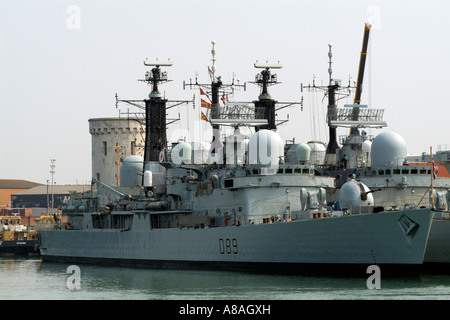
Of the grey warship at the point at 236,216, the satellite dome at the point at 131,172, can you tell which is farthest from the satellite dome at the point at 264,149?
the satellite dome at the point at 131,172

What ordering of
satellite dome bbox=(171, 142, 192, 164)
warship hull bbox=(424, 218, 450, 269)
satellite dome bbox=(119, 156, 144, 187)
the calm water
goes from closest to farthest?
the calm water < warship hull bbox=(424, 218, 450, 269) < satellite dome bbox=(171, 142, 192, 164) < satellite dome bbox=(119, 156, 144, 187)

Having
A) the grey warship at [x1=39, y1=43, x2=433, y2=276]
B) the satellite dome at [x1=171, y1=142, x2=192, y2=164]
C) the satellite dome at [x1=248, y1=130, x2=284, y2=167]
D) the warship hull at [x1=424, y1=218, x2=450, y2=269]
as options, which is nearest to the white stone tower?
the grey warship at [x1=39, y1=43, x2=433, y2=276]

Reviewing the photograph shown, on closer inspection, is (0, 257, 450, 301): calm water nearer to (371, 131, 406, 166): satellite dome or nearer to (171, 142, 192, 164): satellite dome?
(171, 142, 192, 164): satellite dome

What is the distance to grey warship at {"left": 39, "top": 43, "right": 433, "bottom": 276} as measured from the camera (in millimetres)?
33688

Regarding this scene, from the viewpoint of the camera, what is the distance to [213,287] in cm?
3344

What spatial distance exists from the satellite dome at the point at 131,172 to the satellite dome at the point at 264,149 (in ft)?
48.9

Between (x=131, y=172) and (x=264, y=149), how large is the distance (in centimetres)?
1589

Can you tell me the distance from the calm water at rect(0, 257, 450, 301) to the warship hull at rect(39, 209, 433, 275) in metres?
0.72

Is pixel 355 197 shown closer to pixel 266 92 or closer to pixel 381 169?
pixel 381 169

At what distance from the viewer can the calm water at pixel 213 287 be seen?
97.9 feet

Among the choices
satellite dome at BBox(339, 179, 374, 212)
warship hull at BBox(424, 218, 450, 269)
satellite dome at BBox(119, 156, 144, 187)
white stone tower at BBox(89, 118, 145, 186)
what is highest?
white stone tower at BBox(89, 118, 145, 186)

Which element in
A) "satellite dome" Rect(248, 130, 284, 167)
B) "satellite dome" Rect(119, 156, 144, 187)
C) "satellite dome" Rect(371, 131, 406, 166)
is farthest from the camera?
"satellite dome" Rect(119, 156, 144, 187)
